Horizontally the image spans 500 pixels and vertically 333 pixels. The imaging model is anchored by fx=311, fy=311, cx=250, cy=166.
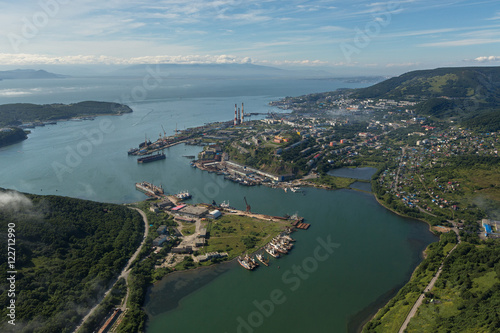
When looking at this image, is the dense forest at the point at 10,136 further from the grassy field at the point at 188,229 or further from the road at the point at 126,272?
the grassy field at the point at 188,229

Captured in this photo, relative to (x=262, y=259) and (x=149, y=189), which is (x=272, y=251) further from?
(x=149, y=189)

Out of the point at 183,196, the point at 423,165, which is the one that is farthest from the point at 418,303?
the point at 423,165

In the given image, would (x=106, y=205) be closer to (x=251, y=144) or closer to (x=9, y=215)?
(x=9, y=215)

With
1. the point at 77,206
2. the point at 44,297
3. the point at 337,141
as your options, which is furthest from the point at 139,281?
the point at 337,141

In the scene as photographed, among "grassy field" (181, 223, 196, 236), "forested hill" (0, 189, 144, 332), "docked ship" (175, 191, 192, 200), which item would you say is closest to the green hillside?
"docked ship" (175, 191, 192, 200)

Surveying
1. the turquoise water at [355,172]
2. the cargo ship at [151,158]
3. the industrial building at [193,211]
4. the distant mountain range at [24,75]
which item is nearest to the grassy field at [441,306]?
the industrial building at [193,211]

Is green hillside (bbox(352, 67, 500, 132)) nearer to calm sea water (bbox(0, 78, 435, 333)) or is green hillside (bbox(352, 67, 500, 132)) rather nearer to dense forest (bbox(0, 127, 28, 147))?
calm sea water (bbox(0, 78, 435, 333))
